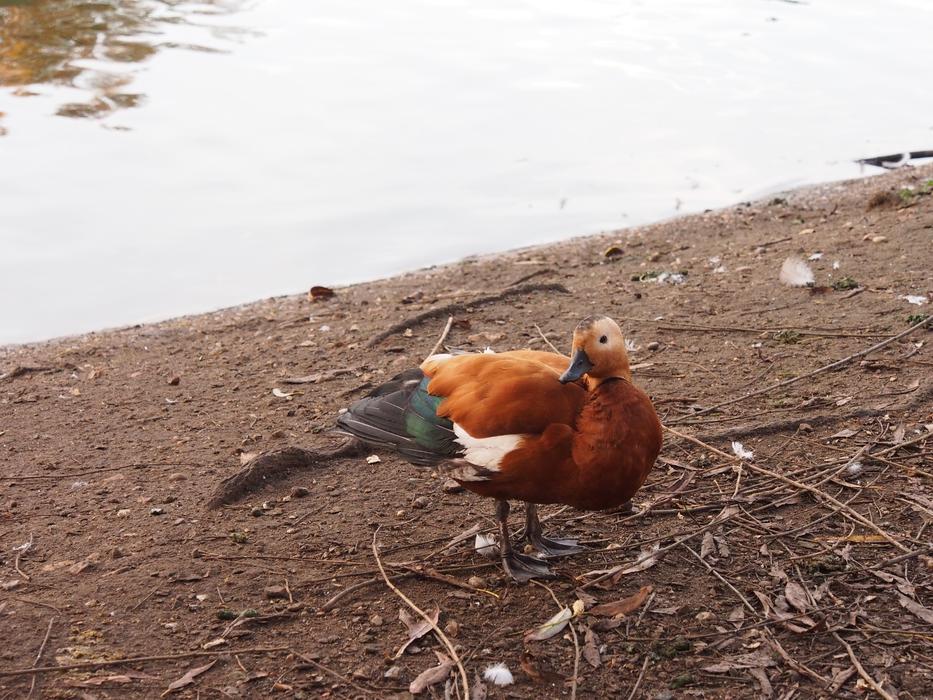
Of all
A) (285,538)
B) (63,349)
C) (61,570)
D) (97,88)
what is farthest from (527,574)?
(97,88)

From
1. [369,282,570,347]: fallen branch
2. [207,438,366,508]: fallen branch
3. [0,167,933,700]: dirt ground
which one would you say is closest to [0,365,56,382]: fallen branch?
[0,167,933,700]: dirt ground

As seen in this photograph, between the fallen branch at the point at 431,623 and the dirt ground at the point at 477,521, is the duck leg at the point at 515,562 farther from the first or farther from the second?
the fallen branch at the point at 431,623

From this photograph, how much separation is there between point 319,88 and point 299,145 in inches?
65.1

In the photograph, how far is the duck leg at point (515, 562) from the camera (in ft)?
12.8

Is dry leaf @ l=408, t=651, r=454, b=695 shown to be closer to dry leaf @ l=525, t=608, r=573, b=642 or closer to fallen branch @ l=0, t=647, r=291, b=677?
dry leaf @ l=525, t=608, r=573, b=642

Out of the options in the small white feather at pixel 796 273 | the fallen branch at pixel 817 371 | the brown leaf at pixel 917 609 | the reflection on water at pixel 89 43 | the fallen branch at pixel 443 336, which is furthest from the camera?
the reflection on water at pixel 89 43

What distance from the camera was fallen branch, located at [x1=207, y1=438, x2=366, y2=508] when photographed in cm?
452

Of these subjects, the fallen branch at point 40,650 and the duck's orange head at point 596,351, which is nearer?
the fallen branch at point 40,650

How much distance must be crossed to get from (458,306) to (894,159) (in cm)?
663

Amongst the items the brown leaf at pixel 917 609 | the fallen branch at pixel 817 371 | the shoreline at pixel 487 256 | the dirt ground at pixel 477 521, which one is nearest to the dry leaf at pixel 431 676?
the dirt ground at pixel 477 521

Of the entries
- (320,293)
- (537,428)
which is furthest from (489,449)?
(320,293)

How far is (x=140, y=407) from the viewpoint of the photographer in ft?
19.1

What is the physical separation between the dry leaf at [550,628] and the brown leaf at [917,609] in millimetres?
1171

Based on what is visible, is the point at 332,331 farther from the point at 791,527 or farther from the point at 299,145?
the point at 299,145
